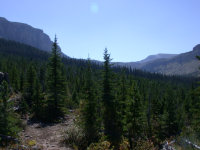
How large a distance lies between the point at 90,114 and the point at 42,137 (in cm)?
367

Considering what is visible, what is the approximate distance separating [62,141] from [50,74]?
8.90 metres

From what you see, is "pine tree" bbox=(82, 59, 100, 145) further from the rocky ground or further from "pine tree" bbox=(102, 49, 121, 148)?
the rocky ground

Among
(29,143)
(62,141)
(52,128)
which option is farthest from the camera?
(52,128)

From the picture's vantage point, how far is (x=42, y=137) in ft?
35.6

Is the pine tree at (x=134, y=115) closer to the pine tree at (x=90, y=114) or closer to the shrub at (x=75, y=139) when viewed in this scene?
the pine tree at (x=90, y=114)

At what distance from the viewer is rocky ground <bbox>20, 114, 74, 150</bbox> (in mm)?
8734

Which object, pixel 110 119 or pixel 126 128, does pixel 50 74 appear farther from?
pixel 126 128

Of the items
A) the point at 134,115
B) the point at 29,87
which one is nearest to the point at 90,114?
the point at 134,115

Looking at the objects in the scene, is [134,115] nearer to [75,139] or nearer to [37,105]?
[75,139]

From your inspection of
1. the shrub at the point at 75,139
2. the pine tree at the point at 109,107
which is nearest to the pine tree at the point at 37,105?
the shrub at the point at 75,139

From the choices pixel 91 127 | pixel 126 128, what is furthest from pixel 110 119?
pixel 91 127

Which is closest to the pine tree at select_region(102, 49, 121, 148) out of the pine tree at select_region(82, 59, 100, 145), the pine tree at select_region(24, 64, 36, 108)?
the pine tree at select_region(82, 59, 100, 145)

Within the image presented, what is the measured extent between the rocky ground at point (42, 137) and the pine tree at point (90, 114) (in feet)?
6.24

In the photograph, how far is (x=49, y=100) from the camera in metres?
16.6
